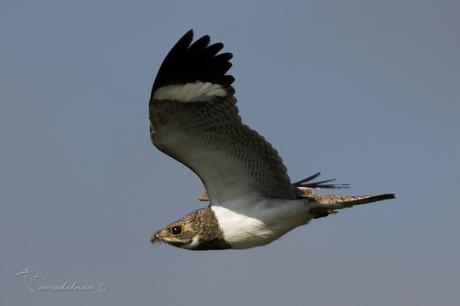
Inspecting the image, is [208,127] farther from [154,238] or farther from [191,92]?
[154,238]

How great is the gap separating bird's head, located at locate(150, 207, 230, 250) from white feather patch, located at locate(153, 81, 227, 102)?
1464 millimetres

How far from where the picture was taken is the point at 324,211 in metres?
14.1

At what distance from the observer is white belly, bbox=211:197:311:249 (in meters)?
14.0

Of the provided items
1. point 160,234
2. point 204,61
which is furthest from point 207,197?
point 204,61

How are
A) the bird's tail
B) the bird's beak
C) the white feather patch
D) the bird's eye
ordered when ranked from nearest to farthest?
the white feather patch, the bird's tail, the bird's eye, the bird's beak

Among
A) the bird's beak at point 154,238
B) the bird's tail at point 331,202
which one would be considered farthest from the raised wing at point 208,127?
the bird's beak at point 154,238

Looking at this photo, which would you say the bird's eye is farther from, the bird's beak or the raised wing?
the raised wing

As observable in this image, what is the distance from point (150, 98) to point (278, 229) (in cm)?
220

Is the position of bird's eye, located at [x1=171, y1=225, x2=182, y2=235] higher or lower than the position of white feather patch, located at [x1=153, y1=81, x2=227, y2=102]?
lower

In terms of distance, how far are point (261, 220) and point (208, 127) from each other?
4.19ft

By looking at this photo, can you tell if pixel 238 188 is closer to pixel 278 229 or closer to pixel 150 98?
pixel 278 229

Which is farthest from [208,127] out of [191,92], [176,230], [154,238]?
[154,238]

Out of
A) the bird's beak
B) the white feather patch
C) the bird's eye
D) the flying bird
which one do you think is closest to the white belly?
the flying bird

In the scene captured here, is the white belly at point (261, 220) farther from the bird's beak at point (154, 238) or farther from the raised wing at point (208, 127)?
the bird's beak at point (154, 238)
